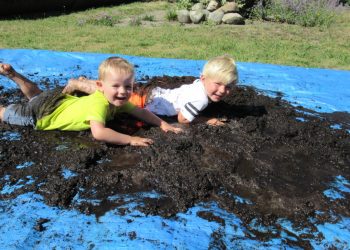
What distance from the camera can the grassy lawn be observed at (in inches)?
295

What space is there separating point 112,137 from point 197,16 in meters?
8.16

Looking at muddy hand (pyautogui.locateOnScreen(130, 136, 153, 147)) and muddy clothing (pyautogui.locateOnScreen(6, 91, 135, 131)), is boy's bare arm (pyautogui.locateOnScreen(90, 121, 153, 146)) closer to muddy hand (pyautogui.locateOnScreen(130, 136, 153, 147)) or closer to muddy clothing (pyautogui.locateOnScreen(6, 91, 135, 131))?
muddy hand (pyautogui.locateOnScreen(130, 136, 153, 147))

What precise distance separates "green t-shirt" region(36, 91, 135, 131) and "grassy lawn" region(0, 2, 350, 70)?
3850mm

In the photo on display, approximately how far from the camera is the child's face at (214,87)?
A: 367cm

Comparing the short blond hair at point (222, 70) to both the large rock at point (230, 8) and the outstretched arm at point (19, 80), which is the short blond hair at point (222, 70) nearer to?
the outstretched arm at point (19, 80)

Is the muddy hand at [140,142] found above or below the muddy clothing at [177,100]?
below

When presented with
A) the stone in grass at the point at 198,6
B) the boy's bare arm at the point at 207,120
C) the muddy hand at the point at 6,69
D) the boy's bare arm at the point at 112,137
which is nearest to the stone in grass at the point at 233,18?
the stone in grass at the point at 198,6

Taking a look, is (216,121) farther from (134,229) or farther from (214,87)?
(134,229)

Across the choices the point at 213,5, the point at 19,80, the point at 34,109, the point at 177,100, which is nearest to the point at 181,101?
the point at 177,100

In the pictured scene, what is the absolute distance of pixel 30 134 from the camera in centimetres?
348

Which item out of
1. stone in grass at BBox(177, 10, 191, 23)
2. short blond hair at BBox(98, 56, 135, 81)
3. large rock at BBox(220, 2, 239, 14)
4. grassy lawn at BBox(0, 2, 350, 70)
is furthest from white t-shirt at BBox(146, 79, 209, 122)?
large rock at BBox(220, 2, 239, 14)

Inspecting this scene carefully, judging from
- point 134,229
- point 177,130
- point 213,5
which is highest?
point 213,5

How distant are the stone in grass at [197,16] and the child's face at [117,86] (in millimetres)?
7867

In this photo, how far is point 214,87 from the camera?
369 centimetres
